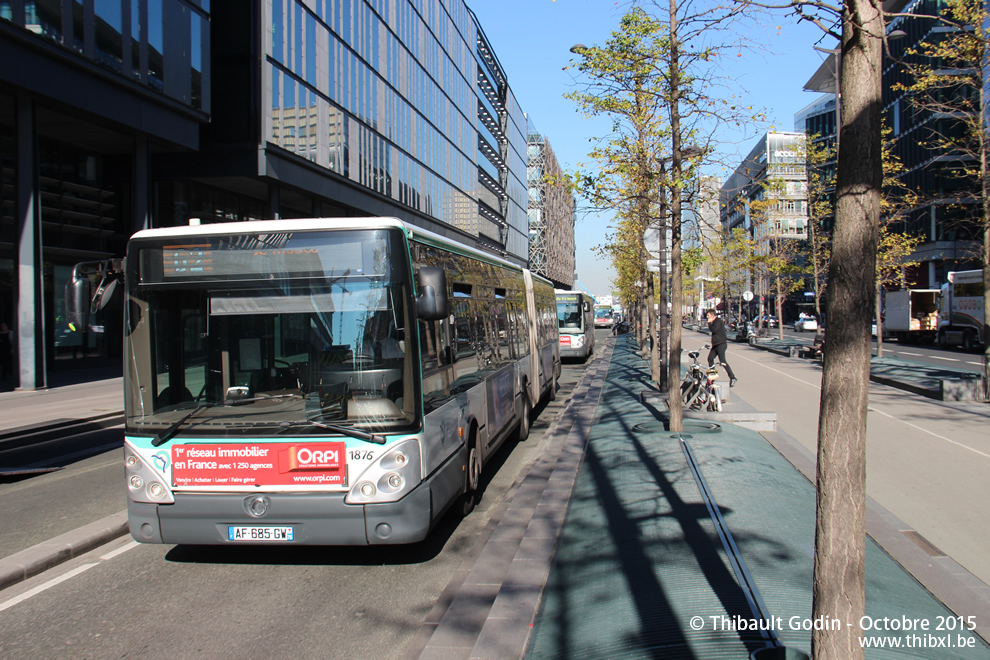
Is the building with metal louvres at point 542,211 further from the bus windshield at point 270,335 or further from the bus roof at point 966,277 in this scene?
the bus windshield at point 270,335

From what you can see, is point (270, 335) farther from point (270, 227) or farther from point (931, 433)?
point (931, 433)

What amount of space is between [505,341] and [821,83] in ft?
20.7

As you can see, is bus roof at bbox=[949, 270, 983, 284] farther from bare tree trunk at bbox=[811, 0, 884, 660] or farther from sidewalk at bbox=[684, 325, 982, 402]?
bare tree trunk at bbox=[811, 0, 884, 660]

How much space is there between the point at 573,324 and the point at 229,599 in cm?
2452

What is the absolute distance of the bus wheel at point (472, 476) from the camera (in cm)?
690

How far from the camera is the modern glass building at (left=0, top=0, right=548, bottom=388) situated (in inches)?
719

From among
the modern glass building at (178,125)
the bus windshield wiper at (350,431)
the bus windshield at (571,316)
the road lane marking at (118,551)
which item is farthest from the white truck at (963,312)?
the road lane marking at (118,551)

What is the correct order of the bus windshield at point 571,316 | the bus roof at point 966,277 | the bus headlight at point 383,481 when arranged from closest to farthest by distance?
the bus headlight at point 383,481 → the bus windshield at point 571,316 → the bus roof at point 966,277

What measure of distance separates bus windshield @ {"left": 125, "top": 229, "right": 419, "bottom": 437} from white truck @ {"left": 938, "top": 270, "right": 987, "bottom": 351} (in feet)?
121

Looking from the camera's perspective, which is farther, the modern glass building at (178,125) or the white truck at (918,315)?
the white truck at (918,315)

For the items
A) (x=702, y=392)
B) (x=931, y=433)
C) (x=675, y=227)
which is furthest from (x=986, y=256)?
(x=675, y=227)

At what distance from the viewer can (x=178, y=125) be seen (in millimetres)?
21953

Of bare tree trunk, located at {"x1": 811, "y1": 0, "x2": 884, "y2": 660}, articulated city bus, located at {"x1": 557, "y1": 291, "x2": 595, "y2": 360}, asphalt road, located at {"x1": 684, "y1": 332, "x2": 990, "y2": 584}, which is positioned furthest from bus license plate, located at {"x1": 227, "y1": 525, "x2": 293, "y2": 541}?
articulated city bus, located at {"x1": 557, "y1": 291, "x2": 595, "y2": 360}

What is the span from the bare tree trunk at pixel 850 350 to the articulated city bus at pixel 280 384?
118 inches
